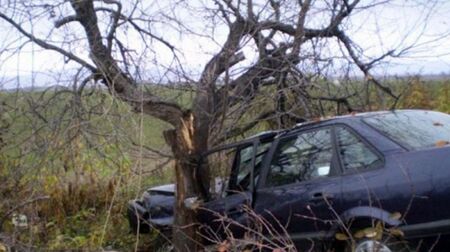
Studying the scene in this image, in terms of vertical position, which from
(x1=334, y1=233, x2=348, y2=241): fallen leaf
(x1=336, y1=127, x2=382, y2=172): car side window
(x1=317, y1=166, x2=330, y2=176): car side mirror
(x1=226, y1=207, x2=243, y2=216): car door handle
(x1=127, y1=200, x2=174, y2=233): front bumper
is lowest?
(x1=127, y1=200, x2=174, y2=233): front bumper

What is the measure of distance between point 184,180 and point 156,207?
866 mm

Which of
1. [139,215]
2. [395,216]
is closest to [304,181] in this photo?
[395,216]

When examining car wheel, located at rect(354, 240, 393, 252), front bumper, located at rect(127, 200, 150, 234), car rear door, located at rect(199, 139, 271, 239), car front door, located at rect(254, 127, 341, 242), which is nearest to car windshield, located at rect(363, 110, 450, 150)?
car front door, located at rect(254, 127, 341, 242)

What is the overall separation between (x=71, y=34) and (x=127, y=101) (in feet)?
3.65

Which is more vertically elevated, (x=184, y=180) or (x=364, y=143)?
(x=364, y=143)

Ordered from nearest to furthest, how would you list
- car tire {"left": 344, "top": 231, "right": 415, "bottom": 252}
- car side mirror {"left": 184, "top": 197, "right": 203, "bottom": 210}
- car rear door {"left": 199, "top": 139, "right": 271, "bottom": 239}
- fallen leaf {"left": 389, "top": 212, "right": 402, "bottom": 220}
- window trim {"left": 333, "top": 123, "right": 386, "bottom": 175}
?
1. fallen leaf {"left": 389, "top": 212, "right": 402, "bottom": 220}
2. car tire {"left": 344, "top": 231, "right": 415, "bottom": 252}
3. window trim {"left": 333, "top": 123, "right": 386, "bottom": 175}
4. car rear door {"left": 199, "top": 139, "right": 271, "bottom": 239}
5. car side mirror {"left": 184, "top": 197, "right": 203, "bottom": 210}

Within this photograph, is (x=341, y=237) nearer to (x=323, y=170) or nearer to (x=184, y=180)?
(x=323, y=170)

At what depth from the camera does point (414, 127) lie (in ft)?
17.5

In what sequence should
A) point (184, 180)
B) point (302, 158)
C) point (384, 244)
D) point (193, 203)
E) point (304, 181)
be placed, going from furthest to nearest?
point (184, 180), point (193, 203), point (302, 158), point (304, 181), point (384, 244)

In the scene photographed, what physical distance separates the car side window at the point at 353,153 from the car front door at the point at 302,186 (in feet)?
0.28

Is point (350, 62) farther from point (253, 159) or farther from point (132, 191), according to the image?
point (132, 191)

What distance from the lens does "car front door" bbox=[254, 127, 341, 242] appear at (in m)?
5.28

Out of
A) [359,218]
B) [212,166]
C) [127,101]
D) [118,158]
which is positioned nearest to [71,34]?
[127,101]

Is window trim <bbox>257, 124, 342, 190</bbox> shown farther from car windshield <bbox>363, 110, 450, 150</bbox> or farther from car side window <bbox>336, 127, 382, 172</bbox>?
car windshield <bbox>363, 110, 450, 150</bbox>
